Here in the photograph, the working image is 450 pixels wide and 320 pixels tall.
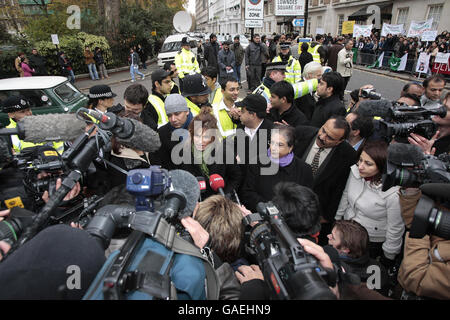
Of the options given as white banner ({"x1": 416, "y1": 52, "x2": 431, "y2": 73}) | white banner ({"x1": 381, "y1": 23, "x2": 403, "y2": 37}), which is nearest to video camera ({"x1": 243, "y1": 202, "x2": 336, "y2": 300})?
white banner ({"x1": 416, "y1": 52, "x2": 431, "y2": 73})

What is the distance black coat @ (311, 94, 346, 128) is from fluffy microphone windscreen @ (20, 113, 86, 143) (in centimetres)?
321

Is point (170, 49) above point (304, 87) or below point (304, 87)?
above

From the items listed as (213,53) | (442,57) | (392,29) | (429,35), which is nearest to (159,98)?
(213,53)

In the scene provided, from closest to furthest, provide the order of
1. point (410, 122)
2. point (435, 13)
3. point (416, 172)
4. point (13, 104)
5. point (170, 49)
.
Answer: point (416, 172) < point (410, 122) < point (13, 104) < point (170, 49) < point (435, 13)

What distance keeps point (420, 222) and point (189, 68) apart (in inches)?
285

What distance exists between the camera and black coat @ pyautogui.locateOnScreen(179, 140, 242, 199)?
2.63 meters

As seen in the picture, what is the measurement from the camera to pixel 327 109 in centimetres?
382

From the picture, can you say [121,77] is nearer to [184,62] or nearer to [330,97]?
[184,62]

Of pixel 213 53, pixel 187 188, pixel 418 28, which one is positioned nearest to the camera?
pixel 187 188

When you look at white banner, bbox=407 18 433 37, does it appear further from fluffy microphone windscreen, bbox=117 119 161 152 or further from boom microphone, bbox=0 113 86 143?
boom microphone, bbox=0 113 86 143

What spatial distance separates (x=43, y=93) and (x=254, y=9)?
30.0ft

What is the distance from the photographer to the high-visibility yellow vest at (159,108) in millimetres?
4059

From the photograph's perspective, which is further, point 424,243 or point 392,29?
point 392,29

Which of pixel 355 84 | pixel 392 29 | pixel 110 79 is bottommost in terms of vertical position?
pixel 355 84
